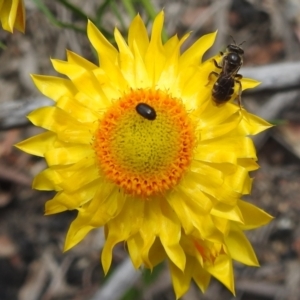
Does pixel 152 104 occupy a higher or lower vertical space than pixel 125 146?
higher

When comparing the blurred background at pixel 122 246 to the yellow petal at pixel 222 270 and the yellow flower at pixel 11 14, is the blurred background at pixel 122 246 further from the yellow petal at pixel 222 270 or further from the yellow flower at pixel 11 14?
the yellow flower at pixel 11 14

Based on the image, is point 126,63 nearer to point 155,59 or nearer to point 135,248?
point 155,59

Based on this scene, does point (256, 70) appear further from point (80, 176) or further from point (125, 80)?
point (80, 176)

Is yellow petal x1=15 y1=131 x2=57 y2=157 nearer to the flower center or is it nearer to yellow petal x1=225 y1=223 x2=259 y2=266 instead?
the flower center

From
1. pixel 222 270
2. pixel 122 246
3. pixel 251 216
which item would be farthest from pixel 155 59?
pixel 122 246

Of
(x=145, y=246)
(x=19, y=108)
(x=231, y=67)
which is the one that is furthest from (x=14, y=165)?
(x=231, y=67)
